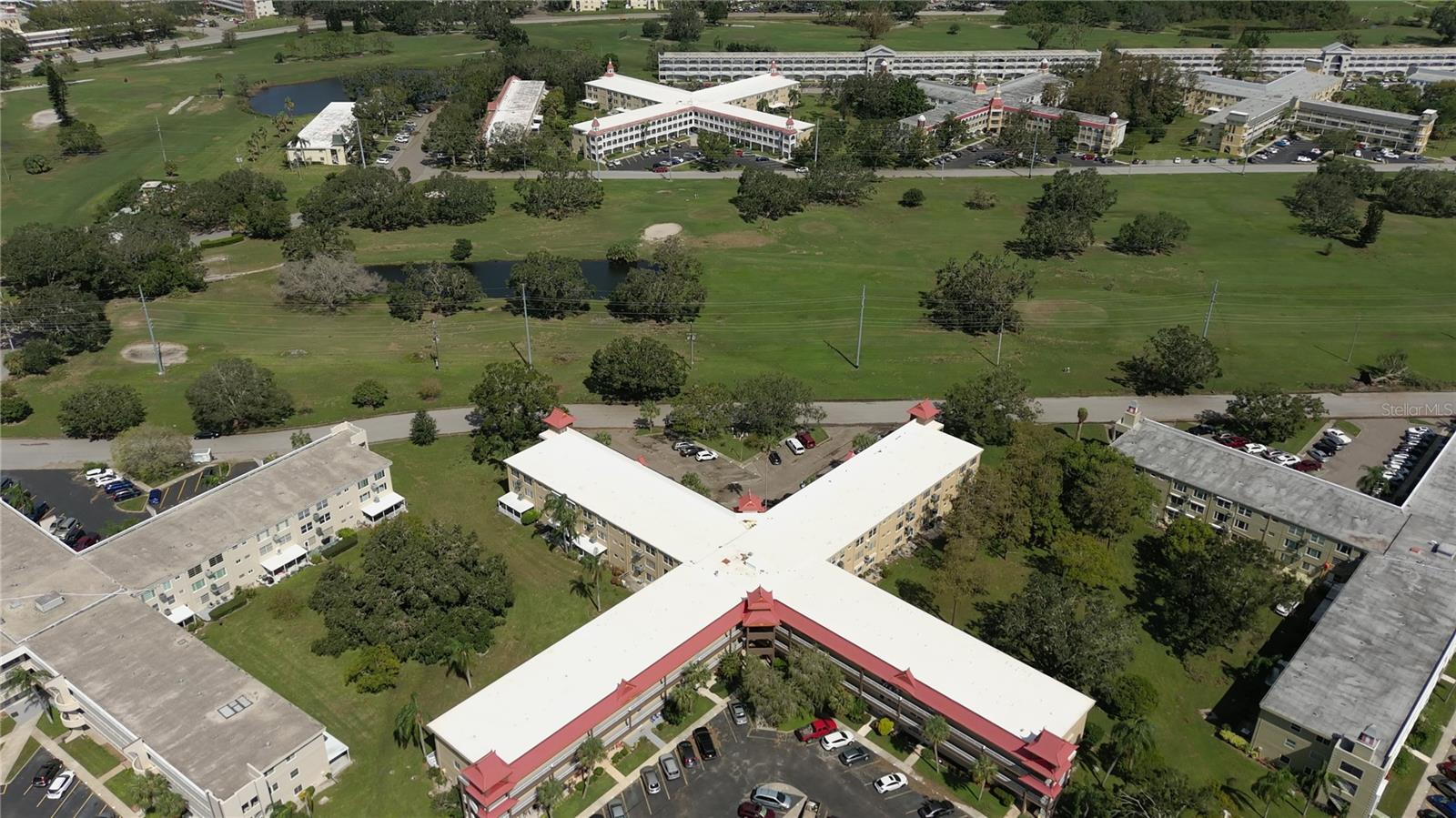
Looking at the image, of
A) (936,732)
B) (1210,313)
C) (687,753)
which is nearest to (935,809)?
(936,732)

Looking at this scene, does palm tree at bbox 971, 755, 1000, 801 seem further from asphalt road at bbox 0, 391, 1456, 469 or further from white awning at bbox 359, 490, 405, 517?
white awning at bbox 359, 490, 405, 517

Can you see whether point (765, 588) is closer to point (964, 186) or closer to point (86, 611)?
point (86, 611)

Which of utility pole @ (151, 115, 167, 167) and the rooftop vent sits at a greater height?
utility pole @ (151, 115, 167, 167)

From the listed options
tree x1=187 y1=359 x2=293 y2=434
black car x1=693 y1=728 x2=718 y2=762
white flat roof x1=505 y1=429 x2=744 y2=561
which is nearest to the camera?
black car x1=693 y1=728 x2=718 y2=762

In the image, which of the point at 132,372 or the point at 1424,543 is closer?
the point at 1424,543

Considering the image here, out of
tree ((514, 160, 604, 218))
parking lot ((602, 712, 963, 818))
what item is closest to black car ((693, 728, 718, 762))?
parking lot ((602, 712, 963, 818))

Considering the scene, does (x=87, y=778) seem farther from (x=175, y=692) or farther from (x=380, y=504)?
(x=380, y=504)

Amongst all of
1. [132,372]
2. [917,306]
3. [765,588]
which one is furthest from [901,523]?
[132,372]
